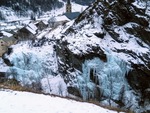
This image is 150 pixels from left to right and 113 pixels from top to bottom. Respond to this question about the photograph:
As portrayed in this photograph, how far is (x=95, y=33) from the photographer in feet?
139

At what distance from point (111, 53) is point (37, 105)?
1096 inches

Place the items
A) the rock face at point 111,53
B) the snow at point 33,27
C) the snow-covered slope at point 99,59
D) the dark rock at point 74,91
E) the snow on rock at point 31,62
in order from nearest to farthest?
1. the rock face at point 111,53
2. the snow-covered slope at point 99,59
3. the dark rock at point 74,91
4. the snow on rock at point 31,62
5. the snow at point 33,27

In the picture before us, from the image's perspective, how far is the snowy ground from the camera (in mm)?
10977

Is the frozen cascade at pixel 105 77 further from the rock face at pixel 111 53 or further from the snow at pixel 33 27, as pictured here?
the snow at pixel 33 27

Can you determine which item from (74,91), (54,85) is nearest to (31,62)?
(54,85)

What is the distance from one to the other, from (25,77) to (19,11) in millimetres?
106100

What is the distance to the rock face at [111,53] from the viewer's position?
35.9 metres

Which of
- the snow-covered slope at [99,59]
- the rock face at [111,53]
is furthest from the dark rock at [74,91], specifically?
the rock face at [111,53]

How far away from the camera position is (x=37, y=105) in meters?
11.6

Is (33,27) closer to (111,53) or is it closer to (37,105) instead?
(111,53)

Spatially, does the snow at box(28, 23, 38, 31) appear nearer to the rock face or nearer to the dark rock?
the rock face

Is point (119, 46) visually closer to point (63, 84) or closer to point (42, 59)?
point (63, 84)

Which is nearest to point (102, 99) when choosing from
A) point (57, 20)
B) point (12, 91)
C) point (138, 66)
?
point (138, 66)

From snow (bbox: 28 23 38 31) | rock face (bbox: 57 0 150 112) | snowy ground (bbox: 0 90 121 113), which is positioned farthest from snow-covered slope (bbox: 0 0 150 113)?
snowy ground (bbox: 0 90 121 113)
